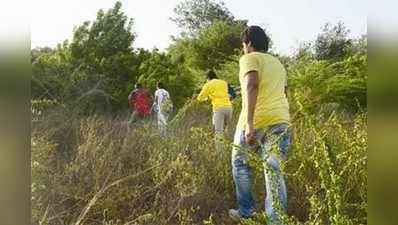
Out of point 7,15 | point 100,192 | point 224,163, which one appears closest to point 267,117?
point 224,163

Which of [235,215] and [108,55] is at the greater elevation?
[108,55]

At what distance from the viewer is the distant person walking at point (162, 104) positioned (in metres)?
2.12

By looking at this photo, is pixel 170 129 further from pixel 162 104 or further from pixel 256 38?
pixel 256 38

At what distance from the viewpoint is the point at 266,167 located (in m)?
1.79

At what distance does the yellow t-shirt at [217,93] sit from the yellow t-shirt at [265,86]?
54 mm

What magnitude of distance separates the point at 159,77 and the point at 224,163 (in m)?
0.40

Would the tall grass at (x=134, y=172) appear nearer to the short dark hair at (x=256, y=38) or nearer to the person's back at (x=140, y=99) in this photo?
the person's back at (x=140, y=99)

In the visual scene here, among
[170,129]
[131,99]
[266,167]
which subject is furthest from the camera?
[170,129]

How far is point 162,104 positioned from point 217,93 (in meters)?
0.22

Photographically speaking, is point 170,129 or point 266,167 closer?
point 266,167

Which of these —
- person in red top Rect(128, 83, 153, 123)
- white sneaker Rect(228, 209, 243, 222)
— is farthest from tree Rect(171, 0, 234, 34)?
white sneaker Rect(228, 209, 243, 222)

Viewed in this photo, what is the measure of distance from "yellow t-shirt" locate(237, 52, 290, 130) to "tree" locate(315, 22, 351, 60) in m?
0.13

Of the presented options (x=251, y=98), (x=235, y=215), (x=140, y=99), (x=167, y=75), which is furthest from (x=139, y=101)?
(x=235, y=215)

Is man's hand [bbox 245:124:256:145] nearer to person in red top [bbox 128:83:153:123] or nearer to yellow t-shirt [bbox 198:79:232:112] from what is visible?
yellow t-shirt [bbox 198:79:232:112]
